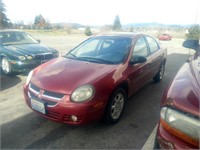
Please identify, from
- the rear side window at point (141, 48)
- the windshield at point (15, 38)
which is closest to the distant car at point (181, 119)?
the rear side window at point (141, 48)

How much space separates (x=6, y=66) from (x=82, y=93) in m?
4.37

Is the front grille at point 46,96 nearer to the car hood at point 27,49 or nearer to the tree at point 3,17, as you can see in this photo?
the car hood at point 27,49

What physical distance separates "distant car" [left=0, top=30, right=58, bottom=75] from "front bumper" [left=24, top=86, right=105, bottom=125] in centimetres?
343

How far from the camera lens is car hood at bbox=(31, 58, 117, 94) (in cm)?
290

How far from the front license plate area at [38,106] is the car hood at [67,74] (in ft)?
0.79

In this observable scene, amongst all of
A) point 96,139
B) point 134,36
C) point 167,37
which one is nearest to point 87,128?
point 96,139

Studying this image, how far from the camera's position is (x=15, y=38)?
23.3ft

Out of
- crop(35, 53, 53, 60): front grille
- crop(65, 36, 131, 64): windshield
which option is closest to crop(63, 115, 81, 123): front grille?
crop(65, 36, 131, 64): windshield

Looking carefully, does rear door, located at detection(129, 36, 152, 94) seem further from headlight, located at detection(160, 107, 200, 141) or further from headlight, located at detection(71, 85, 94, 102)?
headlight, located at detection(160, 107, 200, 141)

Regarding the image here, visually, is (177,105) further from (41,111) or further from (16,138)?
(16,138)

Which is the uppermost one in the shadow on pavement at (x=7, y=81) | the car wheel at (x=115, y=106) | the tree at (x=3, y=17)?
the tree at (x=3, y=17)

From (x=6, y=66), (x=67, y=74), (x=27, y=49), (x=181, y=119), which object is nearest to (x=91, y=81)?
(x=67, y=74)

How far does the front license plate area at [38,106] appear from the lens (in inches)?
115

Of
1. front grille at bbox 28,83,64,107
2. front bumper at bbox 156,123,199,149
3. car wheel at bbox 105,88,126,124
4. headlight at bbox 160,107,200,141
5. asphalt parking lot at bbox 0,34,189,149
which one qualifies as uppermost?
headlight at bbox 160,107,200,141
